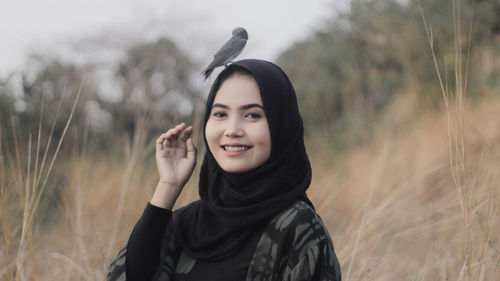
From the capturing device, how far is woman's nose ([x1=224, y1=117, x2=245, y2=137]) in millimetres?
1784

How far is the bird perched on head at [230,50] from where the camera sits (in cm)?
201

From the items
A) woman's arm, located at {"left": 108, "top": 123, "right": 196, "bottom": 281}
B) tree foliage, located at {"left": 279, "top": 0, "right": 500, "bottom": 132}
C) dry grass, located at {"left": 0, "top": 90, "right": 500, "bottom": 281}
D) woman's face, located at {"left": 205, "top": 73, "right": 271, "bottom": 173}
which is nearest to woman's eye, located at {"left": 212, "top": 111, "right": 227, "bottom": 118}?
woman's face, located at {"left": 205, "top": 73, "right": 271, "bottom": 173}

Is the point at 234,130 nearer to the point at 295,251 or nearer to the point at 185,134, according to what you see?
the point at 185,134

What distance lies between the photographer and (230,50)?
6.72 feet

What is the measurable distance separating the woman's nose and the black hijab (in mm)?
111

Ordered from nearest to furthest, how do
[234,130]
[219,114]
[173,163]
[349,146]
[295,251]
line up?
[295,251], [234,130], [219,114], [173,163], [349,146]

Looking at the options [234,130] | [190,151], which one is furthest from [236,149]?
[190,151]

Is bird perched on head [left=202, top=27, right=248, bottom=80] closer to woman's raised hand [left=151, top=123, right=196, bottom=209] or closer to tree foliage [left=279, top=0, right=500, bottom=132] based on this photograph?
woman's raised hand [left=151, top=123, right=196, bottom=209]

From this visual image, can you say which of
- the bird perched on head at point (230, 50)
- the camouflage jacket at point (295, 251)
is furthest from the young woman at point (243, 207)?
the bird perched on head at point (230, 50)

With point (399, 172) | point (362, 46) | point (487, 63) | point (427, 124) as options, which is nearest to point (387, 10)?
point (362, 46)

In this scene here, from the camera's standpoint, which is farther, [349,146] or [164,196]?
[349,146]

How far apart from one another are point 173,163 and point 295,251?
663 mm

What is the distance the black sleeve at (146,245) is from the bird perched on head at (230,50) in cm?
59

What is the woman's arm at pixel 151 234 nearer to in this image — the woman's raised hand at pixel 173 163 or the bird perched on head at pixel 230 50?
the woman's raised hand at pixel 173 163
